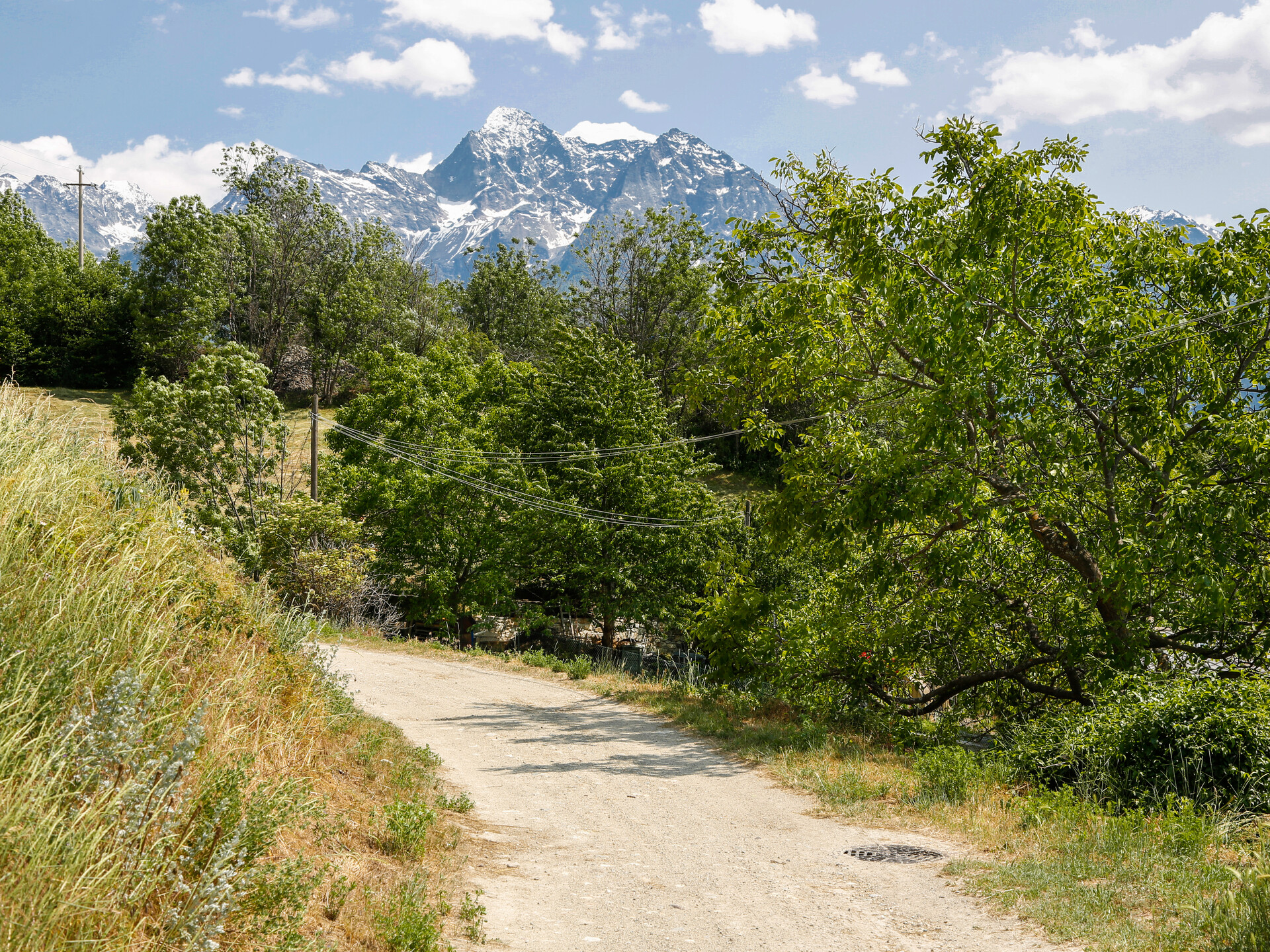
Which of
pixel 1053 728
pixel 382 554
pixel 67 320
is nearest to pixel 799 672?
pixel 1053 728

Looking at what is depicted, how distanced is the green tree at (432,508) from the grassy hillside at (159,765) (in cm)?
1920

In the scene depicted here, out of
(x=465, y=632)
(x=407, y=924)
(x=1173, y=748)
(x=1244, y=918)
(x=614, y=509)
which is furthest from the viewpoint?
(x=465, y=632)

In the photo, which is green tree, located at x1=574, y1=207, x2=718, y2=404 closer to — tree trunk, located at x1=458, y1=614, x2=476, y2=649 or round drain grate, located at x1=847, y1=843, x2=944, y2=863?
tree trunk, located at x1=458, y1=614, x2=476, y2=649

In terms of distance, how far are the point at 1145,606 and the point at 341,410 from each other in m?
29.5

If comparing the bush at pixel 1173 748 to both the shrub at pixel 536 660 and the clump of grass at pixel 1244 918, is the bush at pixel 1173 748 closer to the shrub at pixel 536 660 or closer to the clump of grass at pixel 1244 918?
the clump of grass at pixel 1244 918

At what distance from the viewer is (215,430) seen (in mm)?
24844

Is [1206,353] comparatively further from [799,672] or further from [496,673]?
[496,673]

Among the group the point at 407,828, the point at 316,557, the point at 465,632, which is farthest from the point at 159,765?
the point at 465,632

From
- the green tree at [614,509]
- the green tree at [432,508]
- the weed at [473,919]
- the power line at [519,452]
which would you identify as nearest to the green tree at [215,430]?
the green tree at [432,508]

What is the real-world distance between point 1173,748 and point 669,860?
15.5ft

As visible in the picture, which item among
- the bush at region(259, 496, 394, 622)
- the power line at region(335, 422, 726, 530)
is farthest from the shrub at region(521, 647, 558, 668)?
the bush at region(259, 496, 394, 622)

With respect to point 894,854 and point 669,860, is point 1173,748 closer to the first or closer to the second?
point 894,854

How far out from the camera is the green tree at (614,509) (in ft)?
77.4

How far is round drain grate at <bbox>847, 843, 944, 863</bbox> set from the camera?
235 inches
